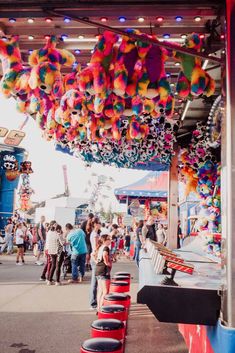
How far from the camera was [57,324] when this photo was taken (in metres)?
6.64

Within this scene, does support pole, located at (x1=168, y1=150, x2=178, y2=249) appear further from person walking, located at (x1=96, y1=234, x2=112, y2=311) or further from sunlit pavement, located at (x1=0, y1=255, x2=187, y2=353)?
person walking, located at (x1=96, y1=234, x2=112, y2=311)

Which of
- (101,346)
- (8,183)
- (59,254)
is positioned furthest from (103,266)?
(8,183)

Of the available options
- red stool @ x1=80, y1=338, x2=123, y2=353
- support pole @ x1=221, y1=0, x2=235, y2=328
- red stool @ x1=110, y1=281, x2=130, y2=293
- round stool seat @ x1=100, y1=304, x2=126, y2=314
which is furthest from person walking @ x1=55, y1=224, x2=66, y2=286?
support pole @ x1=221, y1=0, x2=235, y2=328

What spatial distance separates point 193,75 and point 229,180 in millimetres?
1285

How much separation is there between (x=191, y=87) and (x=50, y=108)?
238cm

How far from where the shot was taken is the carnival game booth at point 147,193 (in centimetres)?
1966

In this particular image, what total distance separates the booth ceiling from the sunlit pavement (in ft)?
12.9

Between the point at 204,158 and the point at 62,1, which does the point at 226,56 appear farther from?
the point at 204,158

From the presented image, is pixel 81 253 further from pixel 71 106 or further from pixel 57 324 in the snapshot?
pixel 71 106

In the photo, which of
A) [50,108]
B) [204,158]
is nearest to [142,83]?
[50,108]

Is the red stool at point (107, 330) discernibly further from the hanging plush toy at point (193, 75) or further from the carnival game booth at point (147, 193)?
the carnival game booth at point (147, 193)

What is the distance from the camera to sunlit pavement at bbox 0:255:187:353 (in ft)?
18.1

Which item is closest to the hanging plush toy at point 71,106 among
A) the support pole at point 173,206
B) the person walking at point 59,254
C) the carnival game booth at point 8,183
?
the support pole at point 173,206

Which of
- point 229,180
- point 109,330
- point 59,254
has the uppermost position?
point 229,180
